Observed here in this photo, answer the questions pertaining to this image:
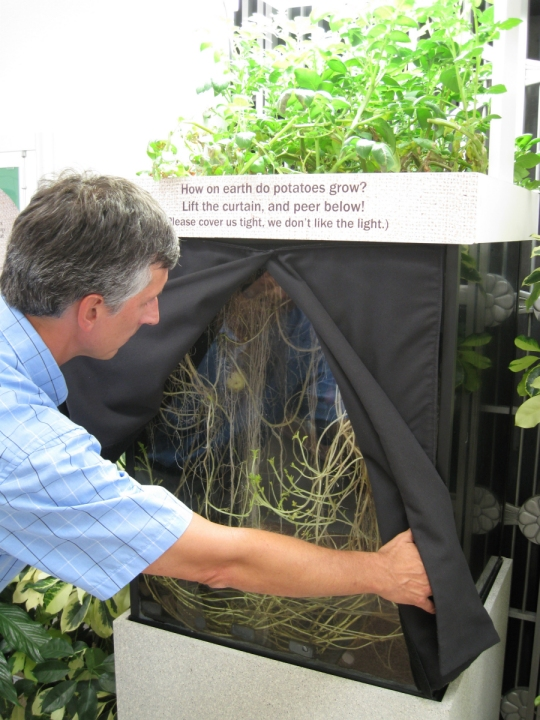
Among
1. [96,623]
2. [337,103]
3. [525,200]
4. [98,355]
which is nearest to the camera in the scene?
[337,103]

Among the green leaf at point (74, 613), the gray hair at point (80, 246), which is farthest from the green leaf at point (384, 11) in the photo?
the green leaf at point (74, 613)

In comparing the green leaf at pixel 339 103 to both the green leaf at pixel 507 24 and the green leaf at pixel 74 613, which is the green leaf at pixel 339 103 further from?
the green leaf at pixel 74 613

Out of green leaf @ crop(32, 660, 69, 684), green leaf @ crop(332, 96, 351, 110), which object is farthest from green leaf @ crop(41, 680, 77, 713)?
green leaf @ crop(332, 96, 351, 110)

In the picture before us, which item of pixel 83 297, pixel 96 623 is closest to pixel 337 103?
pixel 83 297

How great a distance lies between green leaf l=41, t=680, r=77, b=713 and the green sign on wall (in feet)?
4.44

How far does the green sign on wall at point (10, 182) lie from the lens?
210cm

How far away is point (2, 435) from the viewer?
0.95 metres

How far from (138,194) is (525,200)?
2.50ft

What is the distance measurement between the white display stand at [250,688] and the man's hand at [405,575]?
0.22m

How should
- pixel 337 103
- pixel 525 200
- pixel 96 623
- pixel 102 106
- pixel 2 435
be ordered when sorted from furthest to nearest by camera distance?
pixel 102 106 < pixel 96 623 < pixel 525 200 < pixel 337 103 < pixel 2 435

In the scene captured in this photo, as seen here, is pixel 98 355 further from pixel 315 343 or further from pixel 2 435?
pixel 315 343

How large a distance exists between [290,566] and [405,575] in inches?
7.0

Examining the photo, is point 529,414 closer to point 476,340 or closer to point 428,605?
point 476,340

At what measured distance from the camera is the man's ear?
1.06 meters
